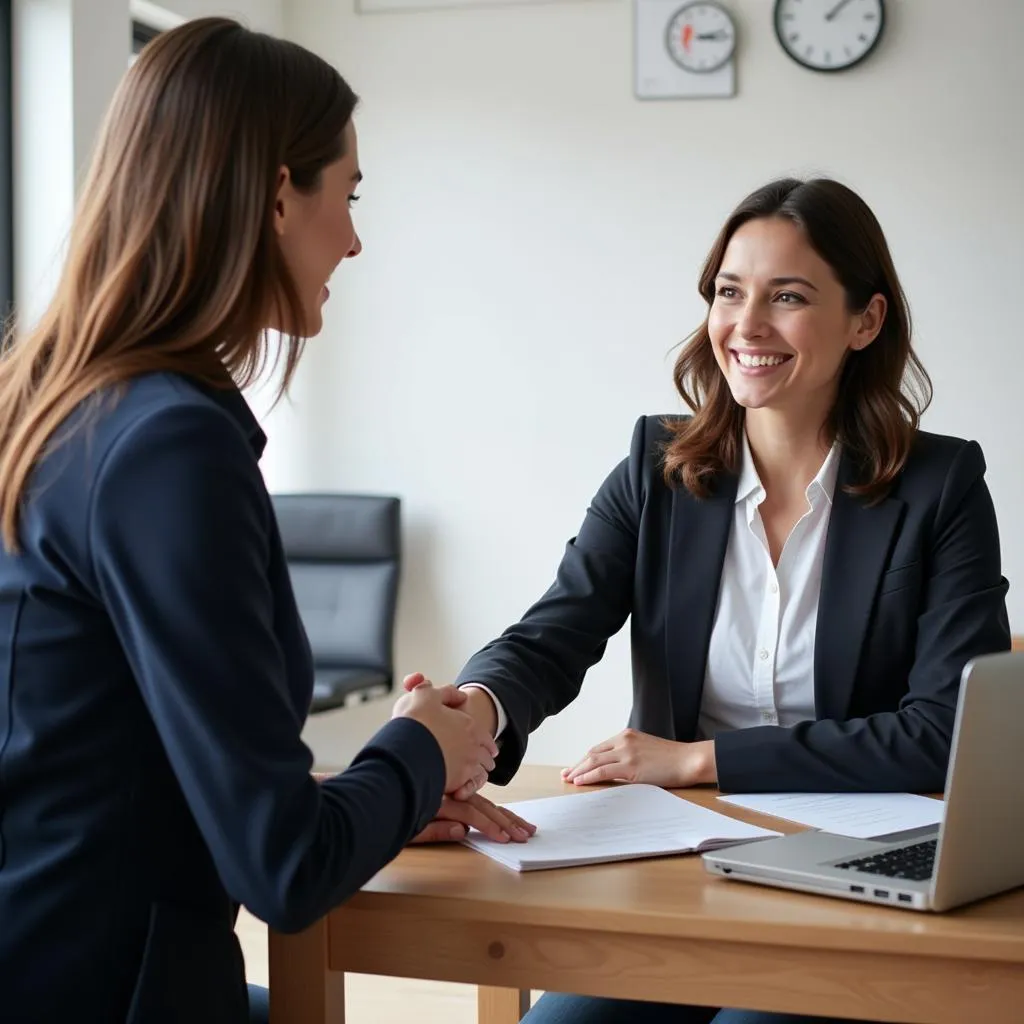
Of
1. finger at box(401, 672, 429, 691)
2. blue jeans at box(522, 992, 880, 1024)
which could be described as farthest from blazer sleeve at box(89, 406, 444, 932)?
blue jeans at box(522, 992, 880, 1024)

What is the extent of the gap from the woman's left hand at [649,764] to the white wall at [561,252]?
3.13 meters

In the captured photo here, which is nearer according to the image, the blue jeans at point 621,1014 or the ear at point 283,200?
the ear at point 283,200

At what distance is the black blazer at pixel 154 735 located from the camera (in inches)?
39.3

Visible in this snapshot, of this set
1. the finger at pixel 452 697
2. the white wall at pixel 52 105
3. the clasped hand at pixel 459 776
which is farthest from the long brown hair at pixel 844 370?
the white wall at pixel 52 105

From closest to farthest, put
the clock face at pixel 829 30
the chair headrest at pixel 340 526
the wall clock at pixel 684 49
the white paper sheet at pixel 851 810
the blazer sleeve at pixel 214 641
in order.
Result: the blazer sleeve at pixel 214 641, the white paper sheet at pixel 851 810, the clock face at pixel 829 30, the wall clock at pixel 684 49, the chair headrest at pixel 340 526

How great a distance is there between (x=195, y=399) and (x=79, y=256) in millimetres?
Result: 195

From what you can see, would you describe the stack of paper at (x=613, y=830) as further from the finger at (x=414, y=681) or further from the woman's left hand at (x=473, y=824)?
the finger at (x=414, y=681)

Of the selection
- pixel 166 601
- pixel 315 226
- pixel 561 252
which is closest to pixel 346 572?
pixel 561 252

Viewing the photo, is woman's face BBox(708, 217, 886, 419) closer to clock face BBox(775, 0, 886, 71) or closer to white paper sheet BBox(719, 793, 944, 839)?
white paper sheet BBox(719, 793, 944, 839)

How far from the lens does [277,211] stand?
1.19 m

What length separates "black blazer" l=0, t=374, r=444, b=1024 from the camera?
3.28 ft

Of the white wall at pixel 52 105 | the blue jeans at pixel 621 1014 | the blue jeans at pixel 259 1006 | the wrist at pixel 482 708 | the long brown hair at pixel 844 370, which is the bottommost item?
the blue jeans at pixel 621 1014

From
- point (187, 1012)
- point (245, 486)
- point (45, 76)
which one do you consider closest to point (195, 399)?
point (245, 486)

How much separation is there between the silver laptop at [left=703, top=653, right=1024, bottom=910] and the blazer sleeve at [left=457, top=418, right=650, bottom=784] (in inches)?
22.2
